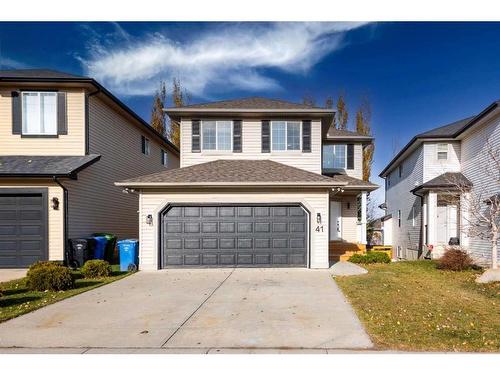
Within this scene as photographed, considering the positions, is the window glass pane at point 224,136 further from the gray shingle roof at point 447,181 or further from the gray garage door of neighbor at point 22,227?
the gray shingle roof at point 447,181

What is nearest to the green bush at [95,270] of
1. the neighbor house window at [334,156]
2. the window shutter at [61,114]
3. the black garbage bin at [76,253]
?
the black garbage bin at [76,253]

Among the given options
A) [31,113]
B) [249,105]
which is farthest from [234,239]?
[31,113]

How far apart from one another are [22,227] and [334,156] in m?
14.3

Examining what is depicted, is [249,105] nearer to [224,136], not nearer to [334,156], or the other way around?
[224,136]

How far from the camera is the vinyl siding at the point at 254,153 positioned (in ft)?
47.1

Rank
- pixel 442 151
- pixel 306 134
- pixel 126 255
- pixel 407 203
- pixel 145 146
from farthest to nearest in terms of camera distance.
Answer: pixel 407 203 < pixel 145 146 < pixel 442 151 < pixel 306 134 < pixel 126 255

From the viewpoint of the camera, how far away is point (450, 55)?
583 inches

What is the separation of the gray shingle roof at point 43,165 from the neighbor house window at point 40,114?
3.63 feet

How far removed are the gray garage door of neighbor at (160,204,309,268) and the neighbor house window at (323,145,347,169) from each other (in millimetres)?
6830

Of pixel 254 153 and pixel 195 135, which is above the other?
pixel 195 135

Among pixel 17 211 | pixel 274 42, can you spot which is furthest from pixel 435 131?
pixel 17 211

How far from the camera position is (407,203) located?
2000 centimetres
